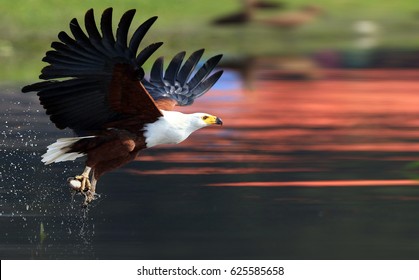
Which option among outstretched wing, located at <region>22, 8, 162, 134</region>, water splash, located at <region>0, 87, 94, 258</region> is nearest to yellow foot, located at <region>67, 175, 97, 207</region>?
water splash, located at <region>0, 87, 94, 258</region>

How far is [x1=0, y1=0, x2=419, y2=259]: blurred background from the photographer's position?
29.4ft

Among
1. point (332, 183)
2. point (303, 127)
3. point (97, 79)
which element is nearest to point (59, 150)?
point (97, 79)

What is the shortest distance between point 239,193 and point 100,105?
158cm

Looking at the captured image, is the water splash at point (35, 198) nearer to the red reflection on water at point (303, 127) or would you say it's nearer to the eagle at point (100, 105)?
the eagle at point (100, 105)

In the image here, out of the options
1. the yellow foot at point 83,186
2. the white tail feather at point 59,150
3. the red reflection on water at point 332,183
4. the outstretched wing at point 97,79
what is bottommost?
the yellow foot at point 83,186

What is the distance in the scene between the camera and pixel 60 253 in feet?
28.7

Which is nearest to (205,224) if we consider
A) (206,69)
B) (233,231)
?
(233,231)

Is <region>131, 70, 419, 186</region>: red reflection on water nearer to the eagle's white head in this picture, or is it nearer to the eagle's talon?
the eagle's white head

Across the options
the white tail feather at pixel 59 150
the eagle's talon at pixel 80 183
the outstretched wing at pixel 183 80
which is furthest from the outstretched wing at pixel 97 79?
the outstretched wing at pixel 183 80

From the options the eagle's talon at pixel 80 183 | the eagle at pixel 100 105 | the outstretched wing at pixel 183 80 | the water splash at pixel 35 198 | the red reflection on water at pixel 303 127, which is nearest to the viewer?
the water splash at pixel 35 198

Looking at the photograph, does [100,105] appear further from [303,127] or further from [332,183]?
[303,127]

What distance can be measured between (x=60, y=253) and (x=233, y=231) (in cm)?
112

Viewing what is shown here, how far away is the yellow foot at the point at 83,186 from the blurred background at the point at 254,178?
0.56 ft

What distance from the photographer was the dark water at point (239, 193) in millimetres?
8859
